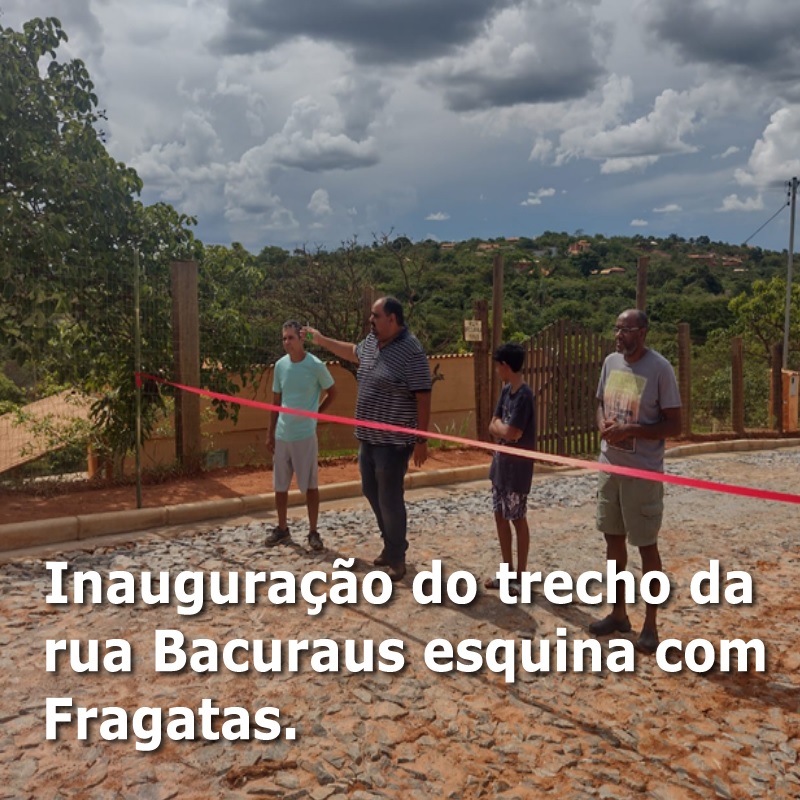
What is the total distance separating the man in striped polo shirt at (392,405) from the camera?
532 cm

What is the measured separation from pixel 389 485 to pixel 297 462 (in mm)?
1019

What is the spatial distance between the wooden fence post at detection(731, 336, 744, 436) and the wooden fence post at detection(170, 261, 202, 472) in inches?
400

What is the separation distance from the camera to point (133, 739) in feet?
11.2

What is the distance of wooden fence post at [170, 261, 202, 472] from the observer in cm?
908

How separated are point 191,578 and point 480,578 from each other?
197 centimetres

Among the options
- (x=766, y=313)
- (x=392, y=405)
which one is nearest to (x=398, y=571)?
(x=392, y=405)

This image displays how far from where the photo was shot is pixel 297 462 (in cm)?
614

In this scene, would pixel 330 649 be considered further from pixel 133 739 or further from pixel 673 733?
pixel 673 733

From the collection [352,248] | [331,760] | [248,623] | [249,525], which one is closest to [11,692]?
[248,623]

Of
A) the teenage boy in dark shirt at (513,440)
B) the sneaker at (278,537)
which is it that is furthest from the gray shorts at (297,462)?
the teenage boy in dark shirt at (513,440)

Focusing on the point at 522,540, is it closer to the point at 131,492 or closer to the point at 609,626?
the point at 609,626

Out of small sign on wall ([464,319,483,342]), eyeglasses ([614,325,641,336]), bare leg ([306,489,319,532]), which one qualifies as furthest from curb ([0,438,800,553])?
eyeglasses ([614,325,641,336])

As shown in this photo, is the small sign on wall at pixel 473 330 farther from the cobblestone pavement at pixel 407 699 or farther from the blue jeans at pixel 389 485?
the blue jeans at pixel 389 485

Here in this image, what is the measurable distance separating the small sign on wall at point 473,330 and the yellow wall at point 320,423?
216 centimetres
